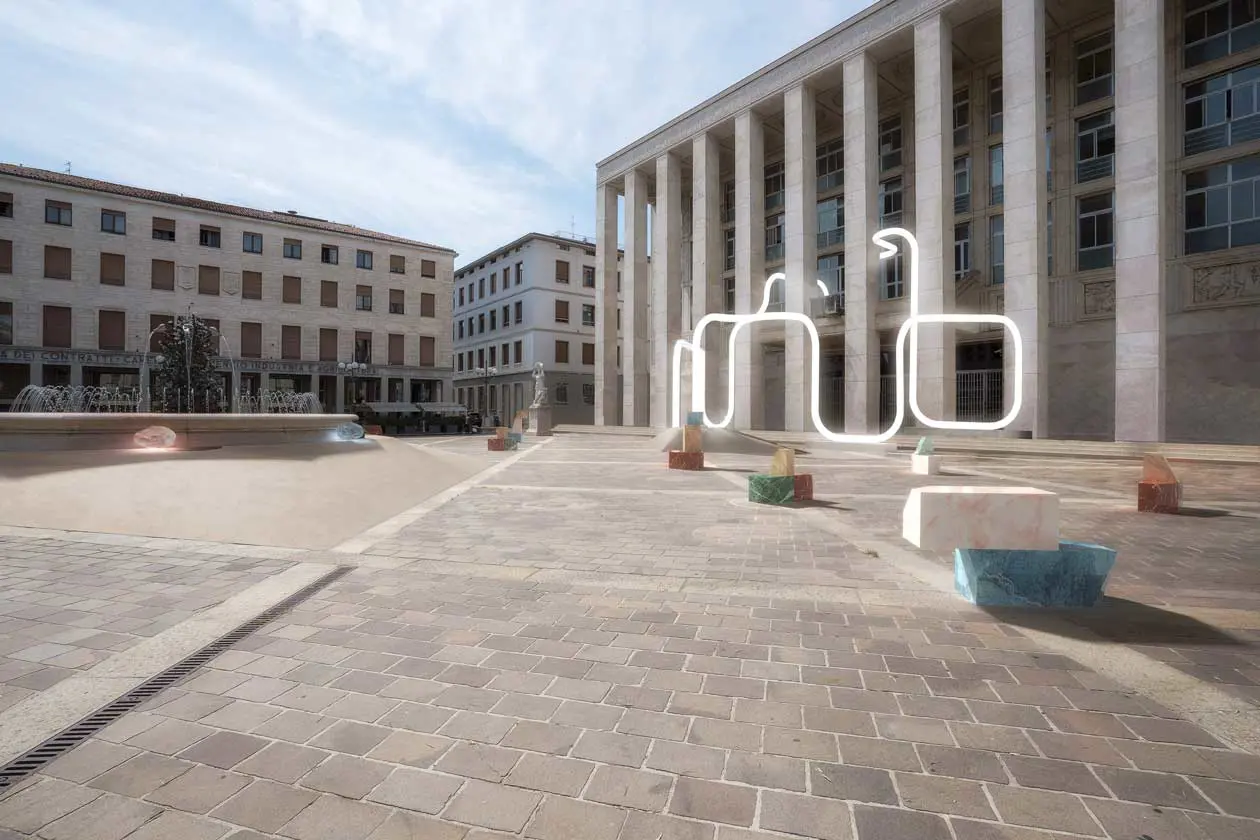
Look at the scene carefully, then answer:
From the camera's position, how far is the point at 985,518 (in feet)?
15.3

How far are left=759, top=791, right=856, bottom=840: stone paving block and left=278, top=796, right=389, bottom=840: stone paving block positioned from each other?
1320 millimetres

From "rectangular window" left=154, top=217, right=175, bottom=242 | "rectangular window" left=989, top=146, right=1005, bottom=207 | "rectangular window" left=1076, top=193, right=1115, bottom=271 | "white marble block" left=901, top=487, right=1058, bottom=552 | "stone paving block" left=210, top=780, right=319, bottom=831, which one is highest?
"rectangular window" left=154, top=217, right=175, bottom=242

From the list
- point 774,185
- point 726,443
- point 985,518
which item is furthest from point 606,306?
point 985,518

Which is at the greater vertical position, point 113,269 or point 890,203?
point 890,203

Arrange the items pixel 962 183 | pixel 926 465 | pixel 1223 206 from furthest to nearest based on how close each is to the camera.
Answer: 1. pixel 962 183
2. pixel 1223 206
3. pixel 926 465

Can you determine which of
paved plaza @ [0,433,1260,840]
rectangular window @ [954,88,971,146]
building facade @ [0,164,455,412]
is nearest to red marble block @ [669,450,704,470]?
paved plaza @ [0,433,1260,840]

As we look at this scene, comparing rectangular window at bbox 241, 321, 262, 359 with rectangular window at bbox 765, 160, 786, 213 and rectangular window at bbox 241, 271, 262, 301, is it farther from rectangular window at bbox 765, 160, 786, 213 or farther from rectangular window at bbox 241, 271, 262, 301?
rectangular window at bbox 765, 160, 786, 213

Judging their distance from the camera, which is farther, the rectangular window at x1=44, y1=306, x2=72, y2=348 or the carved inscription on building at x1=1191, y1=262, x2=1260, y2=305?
the rectangular window at x1=44, y1=306, x2=72, y2=348

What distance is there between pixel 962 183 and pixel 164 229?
41.2 metres

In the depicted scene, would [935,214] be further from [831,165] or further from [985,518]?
[985,518]

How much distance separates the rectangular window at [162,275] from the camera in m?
34.1

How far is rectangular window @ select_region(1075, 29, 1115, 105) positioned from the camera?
20859 mm

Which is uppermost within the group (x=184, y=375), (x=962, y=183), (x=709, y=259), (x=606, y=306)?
(x=962, y=183)

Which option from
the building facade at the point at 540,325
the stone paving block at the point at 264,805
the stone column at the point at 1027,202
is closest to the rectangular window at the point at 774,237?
the stone column at the point at 1027,202
